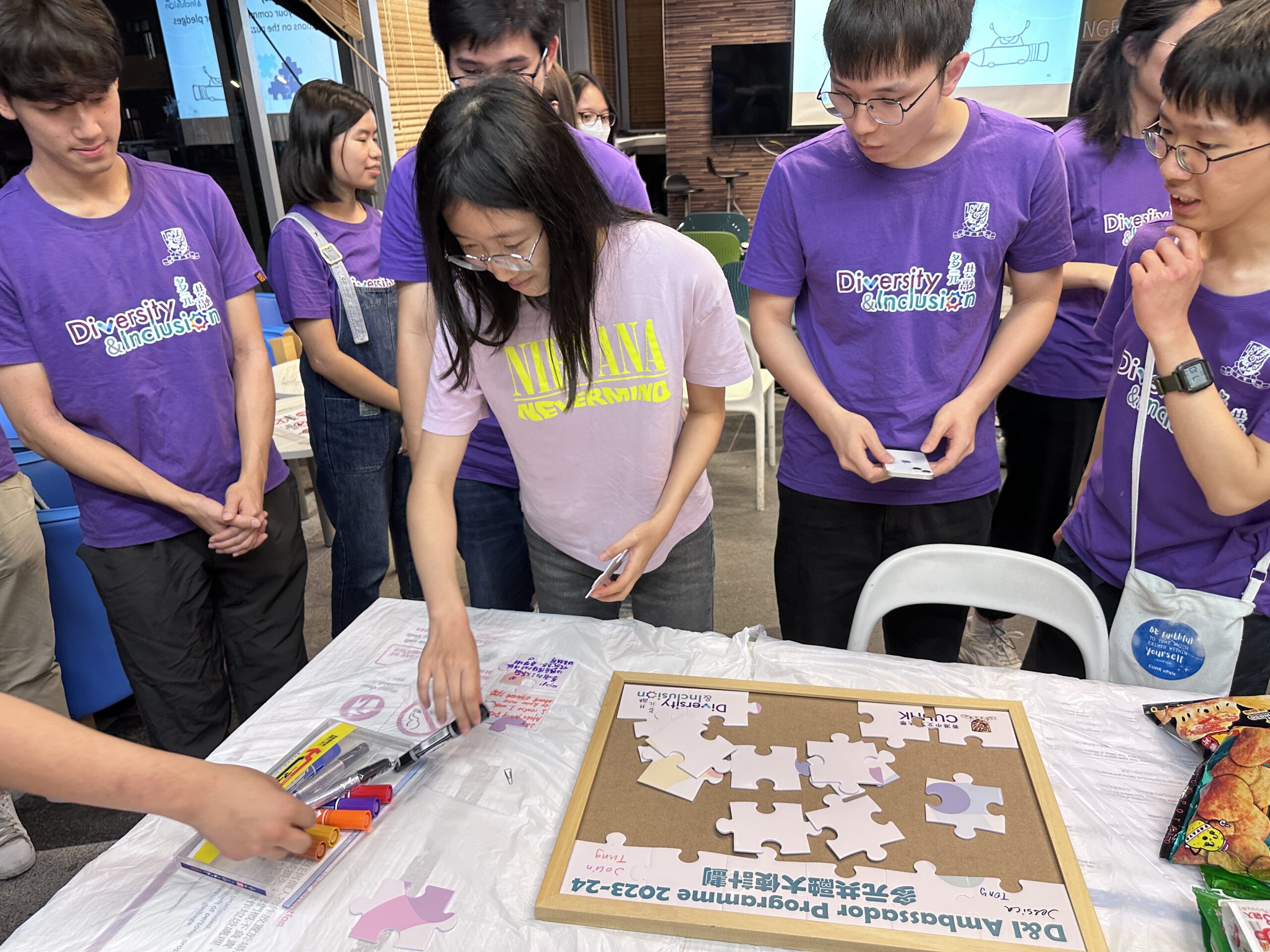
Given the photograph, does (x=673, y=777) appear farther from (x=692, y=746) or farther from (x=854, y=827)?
(x=854, y=827)

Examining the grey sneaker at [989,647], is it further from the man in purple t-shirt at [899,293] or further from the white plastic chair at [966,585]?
the white plastic chair at [966,585]

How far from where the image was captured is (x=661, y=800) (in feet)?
3.28

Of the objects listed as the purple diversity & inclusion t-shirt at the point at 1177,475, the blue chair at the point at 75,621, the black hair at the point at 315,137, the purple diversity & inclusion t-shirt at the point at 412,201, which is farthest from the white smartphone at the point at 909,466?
the blue chair at the point at 75,621

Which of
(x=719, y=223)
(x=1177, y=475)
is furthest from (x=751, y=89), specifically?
(x=1177, y=475)

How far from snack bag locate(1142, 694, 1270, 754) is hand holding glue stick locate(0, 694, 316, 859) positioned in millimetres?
1101

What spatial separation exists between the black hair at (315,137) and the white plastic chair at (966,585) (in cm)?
182

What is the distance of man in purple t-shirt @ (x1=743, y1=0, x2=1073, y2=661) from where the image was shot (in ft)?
4.57

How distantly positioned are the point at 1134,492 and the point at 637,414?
0.80m

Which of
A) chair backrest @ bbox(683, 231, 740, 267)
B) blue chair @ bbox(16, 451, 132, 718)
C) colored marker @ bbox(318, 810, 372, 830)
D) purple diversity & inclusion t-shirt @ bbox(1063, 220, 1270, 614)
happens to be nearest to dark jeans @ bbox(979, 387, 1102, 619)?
purple diversity & inclusion t-shirt @ bbox(1063, 220, 1270, 614)

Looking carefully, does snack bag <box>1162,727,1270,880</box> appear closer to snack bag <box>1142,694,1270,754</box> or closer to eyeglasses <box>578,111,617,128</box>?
snack bag <box>1142,694,1270,754</box>

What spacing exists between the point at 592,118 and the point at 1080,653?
2390 millimetres

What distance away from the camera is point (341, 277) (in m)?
2.24

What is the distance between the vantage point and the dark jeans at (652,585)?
1.51 m

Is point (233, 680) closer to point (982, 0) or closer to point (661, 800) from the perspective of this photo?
point (661, 800)
